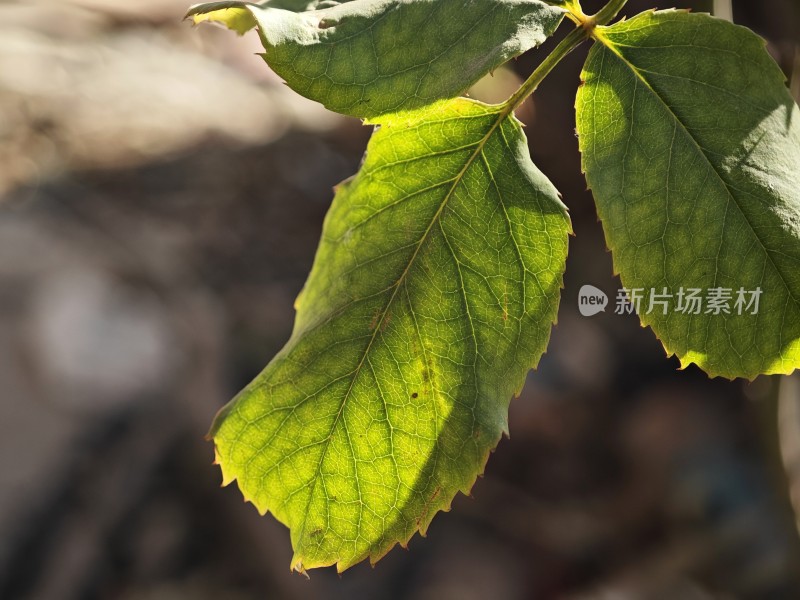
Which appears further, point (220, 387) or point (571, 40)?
point (220, 387)

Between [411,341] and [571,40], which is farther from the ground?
[571,40]

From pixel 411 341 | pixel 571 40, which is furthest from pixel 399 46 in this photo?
pixel 411 341

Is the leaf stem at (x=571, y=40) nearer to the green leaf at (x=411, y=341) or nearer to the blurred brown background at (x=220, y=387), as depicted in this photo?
the green leaf at (x=411, y=341)

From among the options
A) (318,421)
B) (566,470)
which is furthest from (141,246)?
(318,421)

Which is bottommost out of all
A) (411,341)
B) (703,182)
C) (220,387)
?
(220,387)

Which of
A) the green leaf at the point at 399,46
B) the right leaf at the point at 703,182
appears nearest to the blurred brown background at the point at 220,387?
the right leaf at the point at 703,182

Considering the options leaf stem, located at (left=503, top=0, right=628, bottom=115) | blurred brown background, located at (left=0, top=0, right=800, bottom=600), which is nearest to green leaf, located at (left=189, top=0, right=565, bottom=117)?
leaf stem, located at (left=503, top=0, right=628, bottom=115)

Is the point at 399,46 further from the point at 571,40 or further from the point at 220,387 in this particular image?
the point at 220,387
